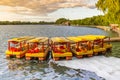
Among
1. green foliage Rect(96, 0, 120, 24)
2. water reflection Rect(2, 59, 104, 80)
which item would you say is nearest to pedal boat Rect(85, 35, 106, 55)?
water reflection Rect(2, 59, 104, 80)

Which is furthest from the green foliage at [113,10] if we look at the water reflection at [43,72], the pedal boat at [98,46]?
the water reflection at [43,72]

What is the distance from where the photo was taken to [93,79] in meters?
24.9

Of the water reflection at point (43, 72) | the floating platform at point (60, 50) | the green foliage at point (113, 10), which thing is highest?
the green foliage at point (113, 10)

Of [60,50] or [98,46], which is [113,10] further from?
[60,50]

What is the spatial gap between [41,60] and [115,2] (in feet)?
82.8

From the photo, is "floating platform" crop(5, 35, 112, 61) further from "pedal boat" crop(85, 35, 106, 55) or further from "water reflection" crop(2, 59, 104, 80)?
"water reflection" crop(2, 59, 104, 80)

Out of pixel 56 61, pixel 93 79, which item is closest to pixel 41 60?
pixel 56 61

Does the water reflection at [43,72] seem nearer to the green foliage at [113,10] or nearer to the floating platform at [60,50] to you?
the floating platform at [60,50]

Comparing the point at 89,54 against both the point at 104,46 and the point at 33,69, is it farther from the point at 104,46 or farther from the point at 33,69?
the point at 33,69

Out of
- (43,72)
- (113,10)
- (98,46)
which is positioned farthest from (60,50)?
(113,10)

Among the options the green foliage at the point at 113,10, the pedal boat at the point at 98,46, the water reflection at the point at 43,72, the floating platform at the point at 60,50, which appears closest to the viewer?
the water reflection at the point at 43,72

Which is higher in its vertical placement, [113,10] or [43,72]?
[113,10]

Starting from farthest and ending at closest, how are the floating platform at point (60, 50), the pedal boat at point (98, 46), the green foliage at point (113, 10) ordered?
1. the green foliage at point (113, 10)
2. the pedal boat at point (98, 46)
3. the floating platform at point (60, 50)

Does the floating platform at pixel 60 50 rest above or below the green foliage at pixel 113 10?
below
